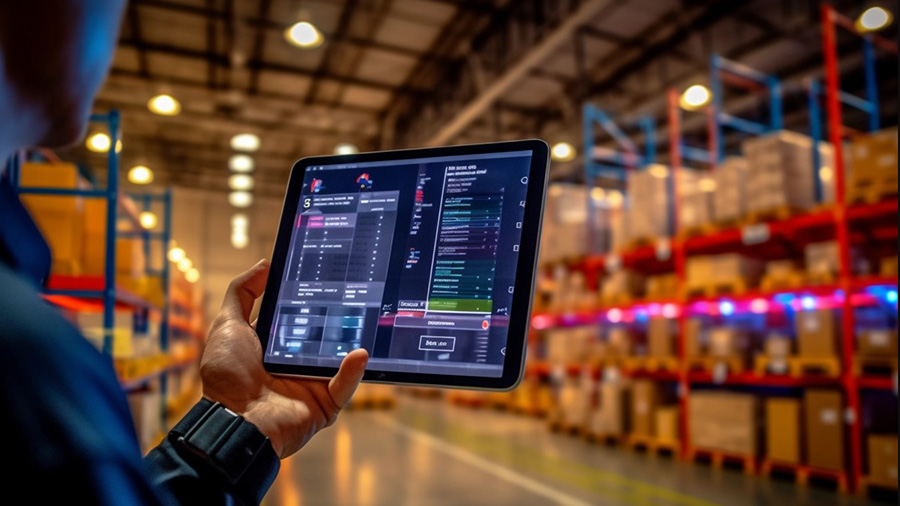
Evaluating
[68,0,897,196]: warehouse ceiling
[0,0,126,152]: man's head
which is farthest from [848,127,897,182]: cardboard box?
[0,0,126,152]: man's head

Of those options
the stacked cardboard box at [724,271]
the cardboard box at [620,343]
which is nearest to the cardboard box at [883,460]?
the stacked cardboard box at [724,271]

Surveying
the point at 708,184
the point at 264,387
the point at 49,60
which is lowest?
the point at 264,387

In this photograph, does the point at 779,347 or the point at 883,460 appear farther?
the point at 779,347

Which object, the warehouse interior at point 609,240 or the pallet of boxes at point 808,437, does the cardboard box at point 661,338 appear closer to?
the warehouse interior at point 609,240

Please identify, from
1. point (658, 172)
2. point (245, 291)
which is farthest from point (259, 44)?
point (245, 291)

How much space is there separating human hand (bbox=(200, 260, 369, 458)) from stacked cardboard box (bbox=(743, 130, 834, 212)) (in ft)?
19.3

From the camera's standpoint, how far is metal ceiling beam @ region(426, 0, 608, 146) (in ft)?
27.4

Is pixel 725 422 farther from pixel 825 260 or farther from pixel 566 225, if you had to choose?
pixel 566 225

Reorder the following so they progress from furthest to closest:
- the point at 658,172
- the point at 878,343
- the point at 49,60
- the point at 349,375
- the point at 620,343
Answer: the point at 620,343 → the point at 658,172 → the point at 878,343 → the point at 349,375 → the point at 49,60

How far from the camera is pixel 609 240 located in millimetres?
9336

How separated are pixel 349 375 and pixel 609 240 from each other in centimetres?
854

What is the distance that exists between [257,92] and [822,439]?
13.3 m

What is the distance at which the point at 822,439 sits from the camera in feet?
18.5

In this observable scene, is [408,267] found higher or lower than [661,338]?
lower
